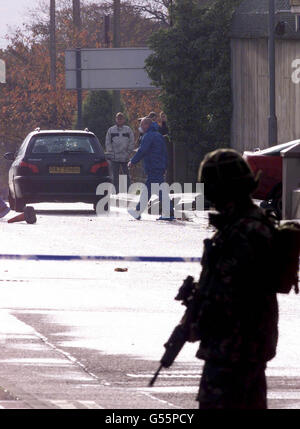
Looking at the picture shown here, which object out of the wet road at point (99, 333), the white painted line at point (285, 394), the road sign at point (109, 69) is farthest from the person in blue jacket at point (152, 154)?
the white painted line at point (285, 394)

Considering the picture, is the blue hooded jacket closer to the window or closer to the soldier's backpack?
the window

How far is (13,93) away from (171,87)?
89.9 feet

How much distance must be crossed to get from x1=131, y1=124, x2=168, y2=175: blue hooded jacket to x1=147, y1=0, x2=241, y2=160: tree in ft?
41.5

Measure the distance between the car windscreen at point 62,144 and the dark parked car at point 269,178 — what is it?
424 cm

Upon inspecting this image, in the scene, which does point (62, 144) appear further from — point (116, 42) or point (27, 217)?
point (116, 42)

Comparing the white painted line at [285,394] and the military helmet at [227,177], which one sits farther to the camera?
the white painted line at [285,394]

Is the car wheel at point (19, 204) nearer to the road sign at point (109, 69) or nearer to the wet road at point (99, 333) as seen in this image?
the wet road at point (99, 333)

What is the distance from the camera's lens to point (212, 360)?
5.68 meters

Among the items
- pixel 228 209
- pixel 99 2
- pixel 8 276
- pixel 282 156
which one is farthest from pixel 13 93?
pixel 228 209

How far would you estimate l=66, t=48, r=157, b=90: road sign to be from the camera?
41.4 m

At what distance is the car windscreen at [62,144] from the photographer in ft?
91.6

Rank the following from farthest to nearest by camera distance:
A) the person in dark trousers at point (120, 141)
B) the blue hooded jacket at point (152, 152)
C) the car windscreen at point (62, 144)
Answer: the person in dark trousers at point (120, 141) → the car windscreen at point (62, 144) → the blue hooded jacket at point (152, 152)

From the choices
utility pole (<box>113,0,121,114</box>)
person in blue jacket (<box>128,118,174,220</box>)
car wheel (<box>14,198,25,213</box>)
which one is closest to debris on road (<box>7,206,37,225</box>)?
person in blue jacket (<box>128,118,174,220</box>)

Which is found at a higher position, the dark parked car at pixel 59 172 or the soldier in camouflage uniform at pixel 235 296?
the soldier in camouflage uniform at pixel 235 296
